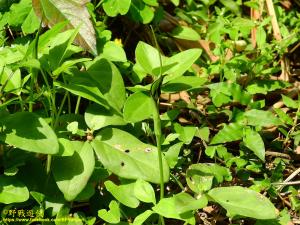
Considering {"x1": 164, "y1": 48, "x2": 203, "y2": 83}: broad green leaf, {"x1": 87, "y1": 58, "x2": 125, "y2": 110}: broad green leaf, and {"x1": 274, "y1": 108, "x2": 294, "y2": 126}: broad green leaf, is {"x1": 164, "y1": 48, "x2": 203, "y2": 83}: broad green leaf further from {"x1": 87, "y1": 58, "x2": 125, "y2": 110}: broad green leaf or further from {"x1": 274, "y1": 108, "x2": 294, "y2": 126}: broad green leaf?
{"x1": 274, "y1": 108, "x2": 294, "y2": 126}: broad green leaf

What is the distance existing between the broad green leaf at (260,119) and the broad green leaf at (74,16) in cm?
68

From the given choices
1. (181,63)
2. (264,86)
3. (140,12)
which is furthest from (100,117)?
(264,86)

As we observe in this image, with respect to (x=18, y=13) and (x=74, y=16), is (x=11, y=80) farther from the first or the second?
(x=18, y=13)

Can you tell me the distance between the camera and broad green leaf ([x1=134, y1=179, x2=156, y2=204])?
1.54m

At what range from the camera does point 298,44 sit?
2641 millimetres

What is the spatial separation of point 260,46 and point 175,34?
1.31 feet

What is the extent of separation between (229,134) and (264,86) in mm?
424

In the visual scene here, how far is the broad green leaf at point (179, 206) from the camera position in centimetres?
144

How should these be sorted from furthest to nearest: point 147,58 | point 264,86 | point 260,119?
1. point 264,86
2. point 260,119
3. point 147,58

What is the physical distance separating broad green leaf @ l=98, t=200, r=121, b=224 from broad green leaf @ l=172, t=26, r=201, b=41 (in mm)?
1124

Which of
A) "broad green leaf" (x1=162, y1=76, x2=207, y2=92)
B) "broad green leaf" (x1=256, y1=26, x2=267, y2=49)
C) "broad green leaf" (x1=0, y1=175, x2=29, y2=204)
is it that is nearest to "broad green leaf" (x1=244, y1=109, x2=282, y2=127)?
"broad green leaf" (x1=162, y1=76, x2=207, y2=92)

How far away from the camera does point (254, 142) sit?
199 cm

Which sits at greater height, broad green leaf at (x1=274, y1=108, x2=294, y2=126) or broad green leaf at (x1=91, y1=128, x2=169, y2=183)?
broad green leaf at (x1=91, y1=128, x2=169, y2=183)

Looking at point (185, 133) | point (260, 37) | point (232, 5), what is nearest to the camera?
point (185, 133)
